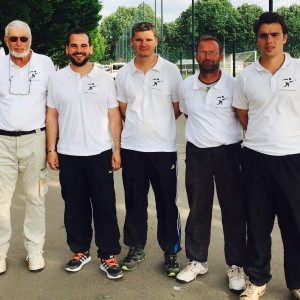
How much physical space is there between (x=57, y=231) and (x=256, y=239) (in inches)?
91.5

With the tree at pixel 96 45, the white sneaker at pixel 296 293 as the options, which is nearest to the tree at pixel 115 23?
the tree at pixel 96 45

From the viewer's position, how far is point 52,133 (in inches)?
148

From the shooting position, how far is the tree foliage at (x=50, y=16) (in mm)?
→ 14852

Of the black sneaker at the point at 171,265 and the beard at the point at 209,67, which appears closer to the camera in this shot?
the beard at the point at 209,67

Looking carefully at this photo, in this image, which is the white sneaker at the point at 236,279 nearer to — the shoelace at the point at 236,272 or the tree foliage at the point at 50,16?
the shoelace at the point at 236,272

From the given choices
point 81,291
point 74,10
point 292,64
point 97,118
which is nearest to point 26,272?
point 81,291

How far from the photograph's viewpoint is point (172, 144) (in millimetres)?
3773

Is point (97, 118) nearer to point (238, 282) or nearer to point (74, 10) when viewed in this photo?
point (238, 282)

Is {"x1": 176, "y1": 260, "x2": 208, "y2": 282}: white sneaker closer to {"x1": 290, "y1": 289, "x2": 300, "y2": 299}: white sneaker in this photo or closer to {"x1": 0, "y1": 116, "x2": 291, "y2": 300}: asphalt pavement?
{"x1": 0, "y1": 116, "x2": 291, "y2": 300}: asphalt pavement

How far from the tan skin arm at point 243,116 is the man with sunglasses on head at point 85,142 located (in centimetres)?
102

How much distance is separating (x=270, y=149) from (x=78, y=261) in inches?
76.3

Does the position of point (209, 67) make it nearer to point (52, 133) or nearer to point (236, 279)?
point (52, 133)

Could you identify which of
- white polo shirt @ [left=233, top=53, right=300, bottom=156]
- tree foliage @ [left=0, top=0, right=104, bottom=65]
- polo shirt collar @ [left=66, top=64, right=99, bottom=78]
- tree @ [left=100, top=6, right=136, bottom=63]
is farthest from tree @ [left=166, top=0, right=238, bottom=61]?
tree @ [left=100, top=6, right=136, bottom=63]

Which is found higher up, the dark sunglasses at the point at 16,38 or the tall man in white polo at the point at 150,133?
the dark sunglasses at the point at 16,38
